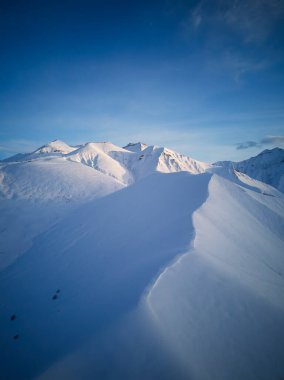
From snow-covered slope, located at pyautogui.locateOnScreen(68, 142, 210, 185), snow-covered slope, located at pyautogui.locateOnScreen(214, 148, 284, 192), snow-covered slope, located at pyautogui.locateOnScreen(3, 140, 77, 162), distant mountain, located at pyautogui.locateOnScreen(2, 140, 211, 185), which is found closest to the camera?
distant mountain, located at pyautogui.locateOnScreen(2, 140, 211, 185)

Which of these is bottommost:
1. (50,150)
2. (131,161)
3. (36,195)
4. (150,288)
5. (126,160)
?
(36,195)

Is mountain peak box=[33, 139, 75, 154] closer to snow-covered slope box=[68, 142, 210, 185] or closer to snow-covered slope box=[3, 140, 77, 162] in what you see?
snow-covered slope box=[3, 140, 77, 162]

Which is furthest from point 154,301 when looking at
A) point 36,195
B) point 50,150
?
point 50,150

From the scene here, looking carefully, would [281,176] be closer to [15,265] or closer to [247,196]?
[247,196]

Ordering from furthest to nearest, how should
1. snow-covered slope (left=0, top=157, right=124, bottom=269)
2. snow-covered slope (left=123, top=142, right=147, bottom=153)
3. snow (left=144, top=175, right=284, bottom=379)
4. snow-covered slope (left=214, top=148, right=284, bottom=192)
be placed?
snow-covered slope (left=123, top=142, right=147, bottom=153)
snow-covered slope (left=214, top=148, right=284, bottom=192)
snow-covered slope (left=0, top=157, right=124, bottom=269)
snow (left=144, top=175, right=284, bottom=379)

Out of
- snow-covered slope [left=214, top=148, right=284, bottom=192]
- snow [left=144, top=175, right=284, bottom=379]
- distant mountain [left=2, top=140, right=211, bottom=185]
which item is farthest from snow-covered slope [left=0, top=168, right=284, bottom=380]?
snow-covered slope [left=214, top=148, right=284, bottom=192]

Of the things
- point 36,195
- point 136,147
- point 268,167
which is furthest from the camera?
point 136,147

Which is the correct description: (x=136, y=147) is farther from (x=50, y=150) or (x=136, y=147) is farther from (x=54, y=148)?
(x=50, y=150)

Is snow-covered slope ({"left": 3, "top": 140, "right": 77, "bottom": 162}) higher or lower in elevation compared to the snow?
higher
